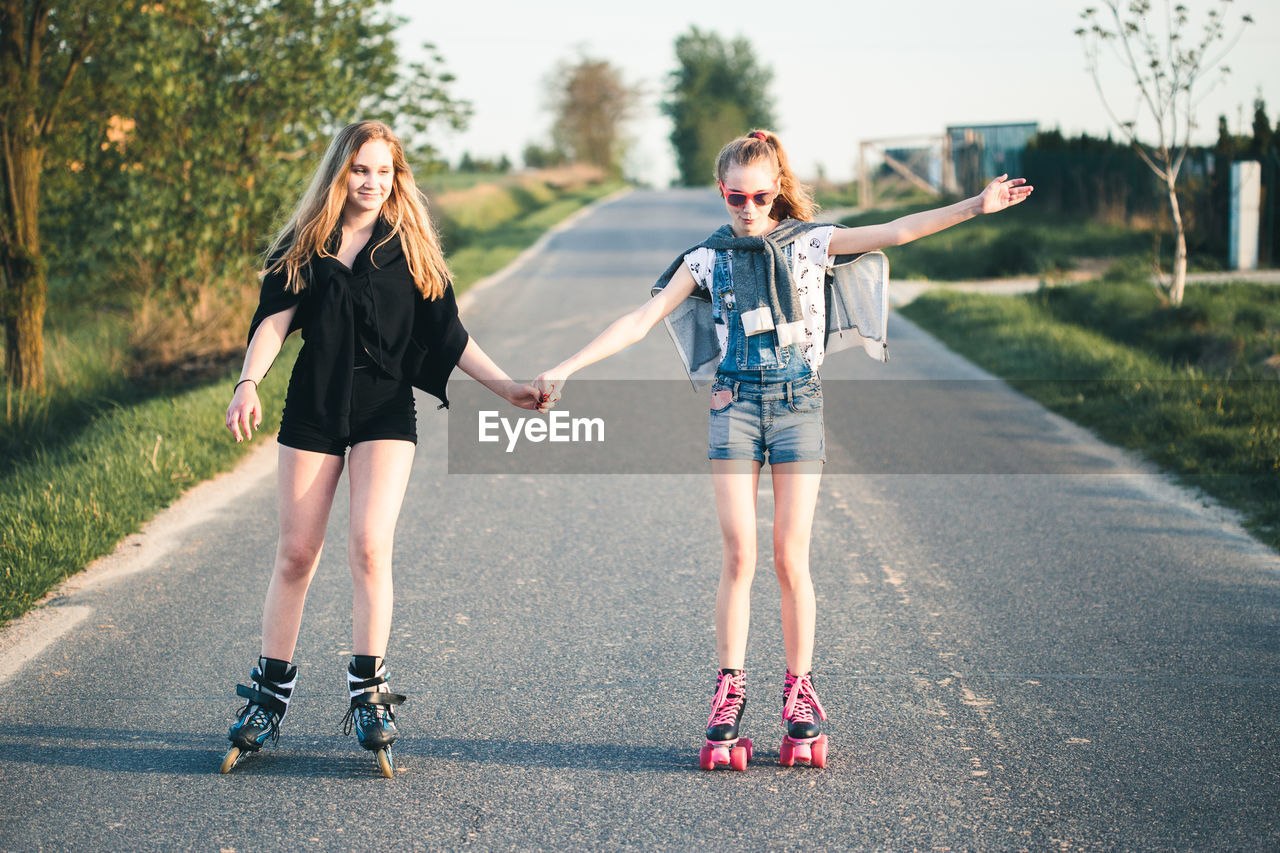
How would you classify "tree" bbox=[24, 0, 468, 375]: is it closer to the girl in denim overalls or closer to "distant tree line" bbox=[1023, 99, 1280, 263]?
the girl in denim overalls

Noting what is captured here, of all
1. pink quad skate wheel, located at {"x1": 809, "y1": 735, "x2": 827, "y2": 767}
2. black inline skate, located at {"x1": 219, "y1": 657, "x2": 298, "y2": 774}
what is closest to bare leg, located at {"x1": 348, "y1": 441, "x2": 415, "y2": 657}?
black inline skate, located at {"x1": 219, "y1": 657, "x2": 298, "y2": 774}

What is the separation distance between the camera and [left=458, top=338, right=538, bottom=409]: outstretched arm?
158 inches

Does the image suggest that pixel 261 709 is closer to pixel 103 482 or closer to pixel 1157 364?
pixel 103 482

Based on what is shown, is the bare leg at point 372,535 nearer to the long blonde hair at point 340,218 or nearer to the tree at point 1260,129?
the long blonde hair at point 340,218

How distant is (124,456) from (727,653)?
5.25m

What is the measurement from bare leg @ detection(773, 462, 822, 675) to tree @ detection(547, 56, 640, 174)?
255ft

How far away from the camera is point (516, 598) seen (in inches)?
217

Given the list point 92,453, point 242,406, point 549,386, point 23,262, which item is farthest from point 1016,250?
point 242,406

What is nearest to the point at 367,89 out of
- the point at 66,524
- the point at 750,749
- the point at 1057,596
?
the point at 66,524

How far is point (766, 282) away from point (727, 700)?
52.4 inches

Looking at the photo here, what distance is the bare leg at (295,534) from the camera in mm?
3824

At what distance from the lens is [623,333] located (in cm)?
388

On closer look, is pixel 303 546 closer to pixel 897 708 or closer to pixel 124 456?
pixel 897 708

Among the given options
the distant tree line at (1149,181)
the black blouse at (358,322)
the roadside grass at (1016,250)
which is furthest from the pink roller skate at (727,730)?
the distant tree line at (1149,181)
